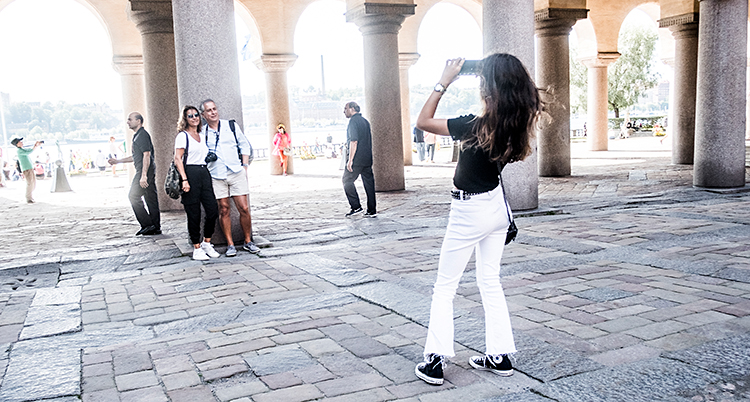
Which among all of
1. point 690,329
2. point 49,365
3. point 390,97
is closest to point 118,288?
point 49,365

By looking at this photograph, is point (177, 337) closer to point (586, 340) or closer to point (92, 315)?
point (92, 315)

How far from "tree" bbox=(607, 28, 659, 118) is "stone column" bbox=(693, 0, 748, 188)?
3314 centimetres

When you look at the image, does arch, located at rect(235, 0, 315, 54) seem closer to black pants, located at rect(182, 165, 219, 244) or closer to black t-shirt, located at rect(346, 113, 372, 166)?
black t-shirt, located at rect(346, 113, 372, 166)

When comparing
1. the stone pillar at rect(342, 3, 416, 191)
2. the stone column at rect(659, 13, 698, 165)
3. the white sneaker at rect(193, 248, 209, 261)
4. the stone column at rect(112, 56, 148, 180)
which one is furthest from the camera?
the stone column at rect(659, 13, 698, 165)

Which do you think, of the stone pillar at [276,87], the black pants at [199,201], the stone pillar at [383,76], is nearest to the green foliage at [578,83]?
the stone pillar at [276,87]

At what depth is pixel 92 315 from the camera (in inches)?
203

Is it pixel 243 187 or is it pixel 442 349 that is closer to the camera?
pixel 442 349

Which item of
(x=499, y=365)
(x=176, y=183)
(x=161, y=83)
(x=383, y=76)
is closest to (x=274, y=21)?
(x=383, y=76)

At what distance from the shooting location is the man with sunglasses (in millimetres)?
7152

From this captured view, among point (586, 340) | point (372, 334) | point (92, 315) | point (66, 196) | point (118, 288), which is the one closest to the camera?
point (586, 340)

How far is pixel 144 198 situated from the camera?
9117mm

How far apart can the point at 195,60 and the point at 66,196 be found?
33.8 feet

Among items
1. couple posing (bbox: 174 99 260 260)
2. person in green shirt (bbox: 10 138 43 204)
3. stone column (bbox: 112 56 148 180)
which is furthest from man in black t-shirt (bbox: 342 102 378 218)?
person in green shirt (bbox: 10 138 43 204)

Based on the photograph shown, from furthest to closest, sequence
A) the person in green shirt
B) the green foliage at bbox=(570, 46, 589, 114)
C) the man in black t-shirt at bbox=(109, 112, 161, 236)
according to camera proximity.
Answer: the green foliage at bbox=(570, 46, 589, 114)
the person in green shirt
the man in black t-shirt at bbox=(109, 112, 161, 236)
